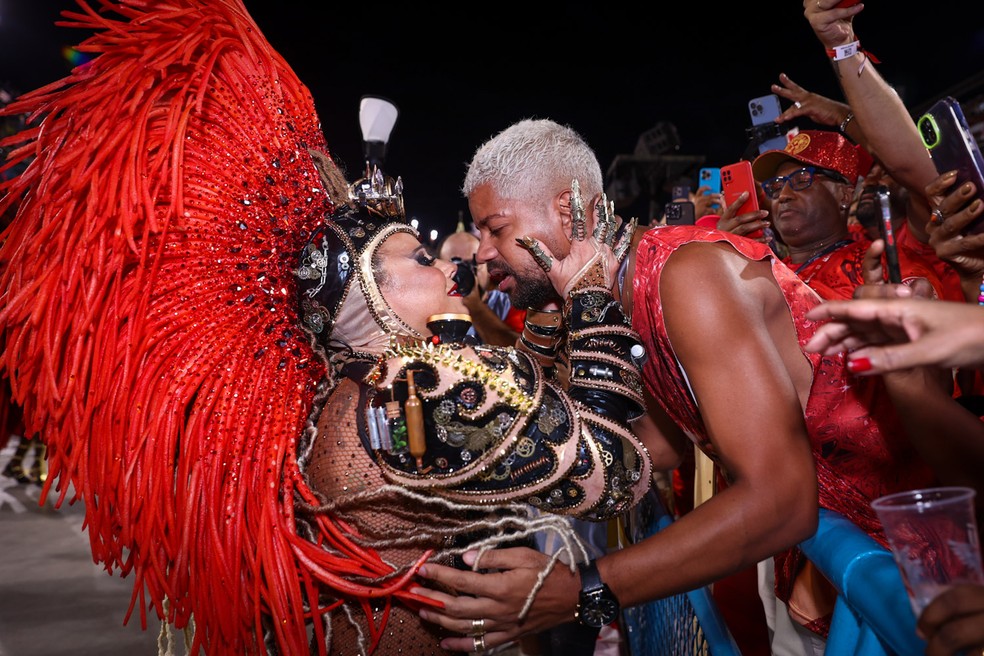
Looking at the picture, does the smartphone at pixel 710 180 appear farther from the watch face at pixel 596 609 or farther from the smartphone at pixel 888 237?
the watch face at pixel 596 609

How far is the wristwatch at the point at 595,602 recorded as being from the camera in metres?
1.55

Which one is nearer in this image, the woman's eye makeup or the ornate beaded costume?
the ornate beaded costume

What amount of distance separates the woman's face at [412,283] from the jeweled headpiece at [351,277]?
0.03 meters

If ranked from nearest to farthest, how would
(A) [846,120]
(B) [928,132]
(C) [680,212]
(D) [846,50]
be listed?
(B) [928,132] < (D) [846,50] < (A) [846,120] < (C) [680,212]

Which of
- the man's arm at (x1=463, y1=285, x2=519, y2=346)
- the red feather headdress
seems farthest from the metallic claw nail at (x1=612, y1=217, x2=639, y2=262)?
the man's arm at (x1=463, y1=285, x2=519, y2=346)

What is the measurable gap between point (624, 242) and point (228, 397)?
3.99 feet

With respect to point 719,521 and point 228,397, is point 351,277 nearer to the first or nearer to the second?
point 228,397

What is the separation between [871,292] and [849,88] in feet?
4.68

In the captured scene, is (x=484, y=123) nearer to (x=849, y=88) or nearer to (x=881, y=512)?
(x=849, y=88)

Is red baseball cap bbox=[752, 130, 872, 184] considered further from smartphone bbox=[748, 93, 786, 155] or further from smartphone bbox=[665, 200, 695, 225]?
smartphone bbox=[665, 200, 695, 225]

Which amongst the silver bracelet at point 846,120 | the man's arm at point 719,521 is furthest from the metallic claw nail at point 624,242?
the silver bracelet at point 846,120

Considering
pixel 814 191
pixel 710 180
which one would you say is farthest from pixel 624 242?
pixel 710 180

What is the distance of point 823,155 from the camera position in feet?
11.0

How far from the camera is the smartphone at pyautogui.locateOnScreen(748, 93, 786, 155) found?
11.6 ft
